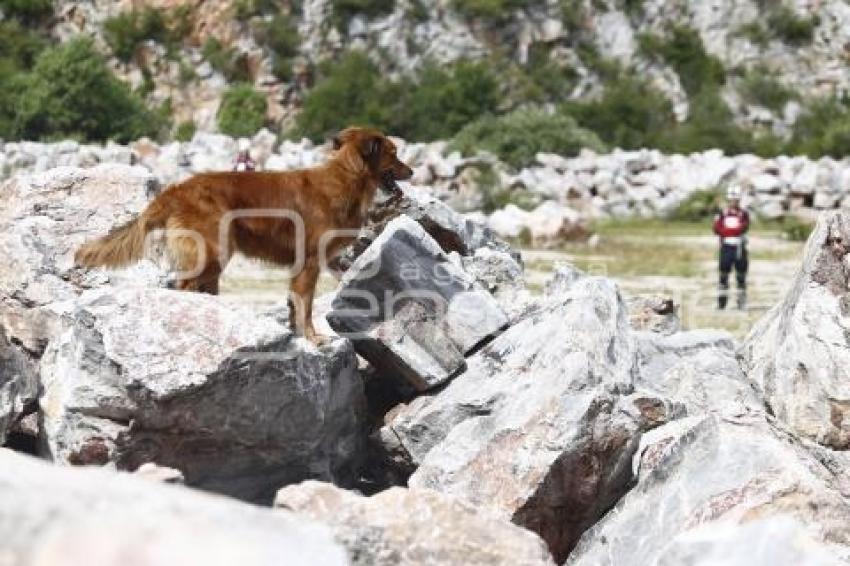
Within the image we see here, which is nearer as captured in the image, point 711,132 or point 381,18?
point 711,132

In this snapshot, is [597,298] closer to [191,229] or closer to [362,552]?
[191,229]

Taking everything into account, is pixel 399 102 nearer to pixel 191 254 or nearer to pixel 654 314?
pixel 654 314

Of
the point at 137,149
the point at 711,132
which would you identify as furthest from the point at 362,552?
the point at 711,132

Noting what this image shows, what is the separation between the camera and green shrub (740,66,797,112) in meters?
46.2

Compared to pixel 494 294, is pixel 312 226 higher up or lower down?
higher up

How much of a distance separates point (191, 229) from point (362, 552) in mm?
3291

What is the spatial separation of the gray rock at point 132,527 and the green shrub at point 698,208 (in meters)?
26.9

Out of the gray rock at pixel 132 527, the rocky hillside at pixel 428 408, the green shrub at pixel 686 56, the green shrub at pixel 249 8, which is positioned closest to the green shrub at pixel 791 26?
the green shrub at pixel 686 56

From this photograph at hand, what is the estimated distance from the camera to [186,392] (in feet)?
19.2

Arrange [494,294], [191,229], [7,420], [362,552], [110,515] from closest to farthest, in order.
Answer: [110,515] < [362,552] < [7,420] < [191,229] < [494,294]

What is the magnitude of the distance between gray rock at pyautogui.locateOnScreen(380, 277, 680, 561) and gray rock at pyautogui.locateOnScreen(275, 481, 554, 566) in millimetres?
1443

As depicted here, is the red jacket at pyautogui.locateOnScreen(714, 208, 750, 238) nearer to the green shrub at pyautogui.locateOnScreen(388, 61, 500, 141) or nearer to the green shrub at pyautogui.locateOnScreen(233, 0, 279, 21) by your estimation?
the green shrub at pyautogui.locateOnScreen(388, 61, 500, 141)

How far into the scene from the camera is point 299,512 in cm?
458

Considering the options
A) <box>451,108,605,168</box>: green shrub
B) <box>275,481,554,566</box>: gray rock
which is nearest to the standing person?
<box>275,481,554,566</box>: gray rock
